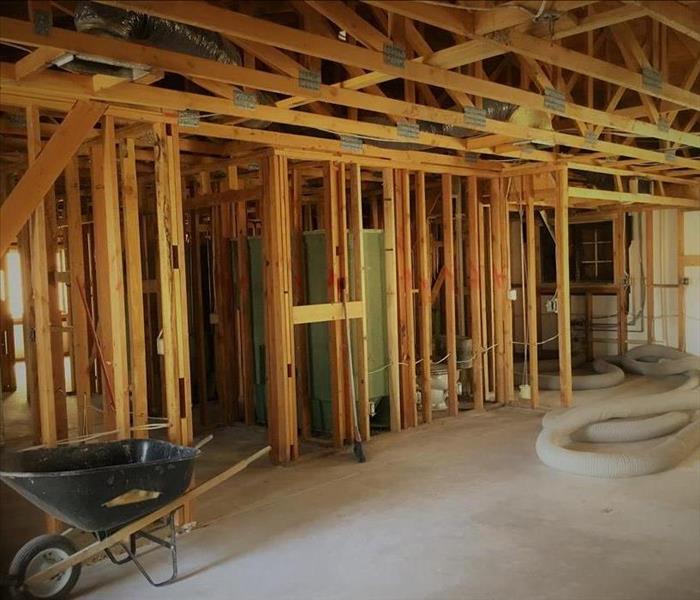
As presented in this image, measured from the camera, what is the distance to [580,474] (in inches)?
190

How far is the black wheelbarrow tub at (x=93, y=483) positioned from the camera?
2.93 m

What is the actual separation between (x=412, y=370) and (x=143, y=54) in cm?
402

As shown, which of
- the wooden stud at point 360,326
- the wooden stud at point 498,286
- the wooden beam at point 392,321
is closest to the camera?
the wooden stud at point 360,326

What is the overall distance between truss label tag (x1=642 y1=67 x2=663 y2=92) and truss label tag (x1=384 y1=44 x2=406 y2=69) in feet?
5.11

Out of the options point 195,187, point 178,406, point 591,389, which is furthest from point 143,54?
point 591,389

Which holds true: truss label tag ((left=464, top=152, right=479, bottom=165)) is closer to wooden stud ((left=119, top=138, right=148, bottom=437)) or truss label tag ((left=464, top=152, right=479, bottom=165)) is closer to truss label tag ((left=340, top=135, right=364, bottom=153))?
truss label tag ((left=340, top=135, right=364, bottom=153))

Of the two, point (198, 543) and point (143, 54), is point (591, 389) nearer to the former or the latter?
point (198, 543)

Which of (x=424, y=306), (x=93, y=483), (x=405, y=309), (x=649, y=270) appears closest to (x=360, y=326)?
(x=405, y=309)

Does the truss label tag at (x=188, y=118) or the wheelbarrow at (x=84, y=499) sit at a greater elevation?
the truss label tag at (x=188, y=118)

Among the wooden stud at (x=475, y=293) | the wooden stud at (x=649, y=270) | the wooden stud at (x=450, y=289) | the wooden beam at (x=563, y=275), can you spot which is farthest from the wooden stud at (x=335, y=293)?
the wooden stud at (x=649, y=270)

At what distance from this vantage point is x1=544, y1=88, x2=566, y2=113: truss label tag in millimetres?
4289

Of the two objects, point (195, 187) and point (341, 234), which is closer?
point (341, 234)

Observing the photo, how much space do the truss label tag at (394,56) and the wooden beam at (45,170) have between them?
4.88 ft

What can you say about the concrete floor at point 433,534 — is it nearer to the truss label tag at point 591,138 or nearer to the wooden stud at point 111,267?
the wooden stud at point 111,267
